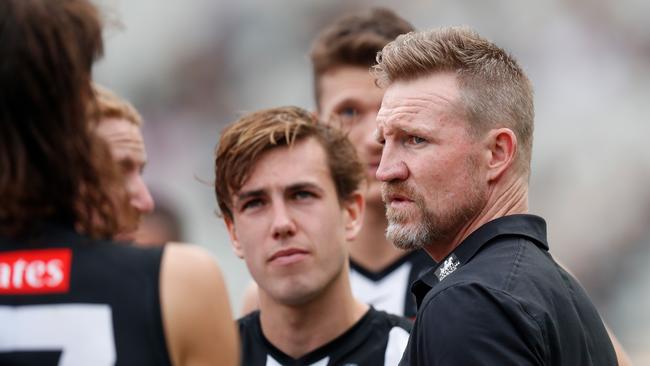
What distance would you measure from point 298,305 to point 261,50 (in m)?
7.51

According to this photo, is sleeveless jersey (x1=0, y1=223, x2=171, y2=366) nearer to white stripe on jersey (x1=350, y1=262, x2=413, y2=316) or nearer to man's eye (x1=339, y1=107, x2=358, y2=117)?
white stripe on jersey (x1=350, y1=262, x2=413, y2=316)

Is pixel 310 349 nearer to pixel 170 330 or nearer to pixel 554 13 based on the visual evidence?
pixel 170 330

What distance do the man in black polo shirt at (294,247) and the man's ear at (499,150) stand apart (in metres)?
0.88

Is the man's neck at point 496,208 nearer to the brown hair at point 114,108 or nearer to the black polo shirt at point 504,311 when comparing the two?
the black polo shirt at point 504,311

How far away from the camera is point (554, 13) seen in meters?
10.7

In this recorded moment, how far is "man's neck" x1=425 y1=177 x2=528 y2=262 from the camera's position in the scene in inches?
126

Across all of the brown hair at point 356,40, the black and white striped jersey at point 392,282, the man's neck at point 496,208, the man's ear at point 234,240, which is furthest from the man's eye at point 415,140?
the brown hair at point 356,40

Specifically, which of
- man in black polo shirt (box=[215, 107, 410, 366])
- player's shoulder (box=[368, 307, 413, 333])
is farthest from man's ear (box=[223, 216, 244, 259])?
player's shoulder (box=[368, 307, 413, 333])

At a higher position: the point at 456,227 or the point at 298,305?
the point at 456,227

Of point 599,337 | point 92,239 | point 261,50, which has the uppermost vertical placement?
point 261,50

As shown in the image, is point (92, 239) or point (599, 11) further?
point (599, 11)

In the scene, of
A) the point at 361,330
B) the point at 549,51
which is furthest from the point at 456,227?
the point at 549,51

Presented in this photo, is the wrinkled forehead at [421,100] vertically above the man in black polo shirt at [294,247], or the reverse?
the wrinkled forehead at [421,100]

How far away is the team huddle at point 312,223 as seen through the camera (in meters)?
2.28
